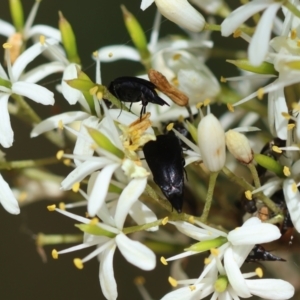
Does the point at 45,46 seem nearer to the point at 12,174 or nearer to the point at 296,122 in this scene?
the point at 12,174

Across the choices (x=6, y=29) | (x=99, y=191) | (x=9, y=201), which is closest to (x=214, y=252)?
(x=99, y=191)

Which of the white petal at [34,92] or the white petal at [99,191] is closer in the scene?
the white petal at [99,191]

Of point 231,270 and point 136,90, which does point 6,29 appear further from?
point 231,270

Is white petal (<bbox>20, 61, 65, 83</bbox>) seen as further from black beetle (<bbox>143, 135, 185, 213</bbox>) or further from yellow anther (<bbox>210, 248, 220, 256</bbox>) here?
yellow anther (<bbox>210, 248, 220, 256</bbox>)

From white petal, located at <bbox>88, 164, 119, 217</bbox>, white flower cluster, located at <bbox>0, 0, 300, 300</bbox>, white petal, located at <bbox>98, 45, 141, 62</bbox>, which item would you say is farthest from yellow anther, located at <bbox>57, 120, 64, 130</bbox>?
white petal, located at <bbox>98, 45, 141, 62</bbox>

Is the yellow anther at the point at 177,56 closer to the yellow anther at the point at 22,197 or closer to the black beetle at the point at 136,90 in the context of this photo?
the black beetle at the point at 136,90

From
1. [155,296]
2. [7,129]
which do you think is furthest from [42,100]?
[155,296]

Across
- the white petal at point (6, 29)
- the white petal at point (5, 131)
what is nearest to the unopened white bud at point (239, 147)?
the white petal at point (5, 131)
